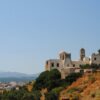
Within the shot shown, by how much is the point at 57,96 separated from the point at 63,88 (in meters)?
A: 3.50

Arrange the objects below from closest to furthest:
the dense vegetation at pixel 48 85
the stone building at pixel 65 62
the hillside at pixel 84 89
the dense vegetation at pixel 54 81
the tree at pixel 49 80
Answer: the hillside at pixel 84 89 < the dense vegetation at pixel 48 85 < the dense vegetation at pixel 54 81 < the tree at pixel 49 80 < the stone building at pixel 65 62

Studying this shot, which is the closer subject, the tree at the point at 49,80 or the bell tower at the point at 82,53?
the tree at the point at 49,80

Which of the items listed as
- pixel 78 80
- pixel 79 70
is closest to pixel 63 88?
pixel 78 80

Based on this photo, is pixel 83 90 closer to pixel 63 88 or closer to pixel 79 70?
pixel 63 88

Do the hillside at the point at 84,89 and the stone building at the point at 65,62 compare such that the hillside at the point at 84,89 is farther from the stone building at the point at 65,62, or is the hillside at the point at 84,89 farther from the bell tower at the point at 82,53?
the bell tower at the point at 82,53

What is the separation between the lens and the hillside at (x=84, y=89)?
4844 cm

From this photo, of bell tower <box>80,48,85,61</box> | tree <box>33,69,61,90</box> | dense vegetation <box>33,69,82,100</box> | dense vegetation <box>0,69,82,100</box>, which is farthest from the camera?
bell tower <box>80,48,85,61</box>

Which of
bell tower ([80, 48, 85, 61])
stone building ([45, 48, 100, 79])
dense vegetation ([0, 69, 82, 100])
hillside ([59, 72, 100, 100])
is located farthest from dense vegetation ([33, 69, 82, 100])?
bell tower ([80, 48, 85, 61])

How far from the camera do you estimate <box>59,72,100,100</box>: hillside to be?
1907 inches

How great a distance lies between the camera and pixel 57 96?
55.2 metres

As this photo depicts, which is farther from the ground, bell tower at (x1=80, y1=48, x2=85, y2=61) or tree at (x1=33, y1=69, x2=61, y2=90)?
bell tower at (x1=80, y1=48, x2=85, y2=61)

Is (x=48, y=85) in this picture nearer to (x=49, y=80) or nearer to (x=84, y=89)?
(x=49, y=80)

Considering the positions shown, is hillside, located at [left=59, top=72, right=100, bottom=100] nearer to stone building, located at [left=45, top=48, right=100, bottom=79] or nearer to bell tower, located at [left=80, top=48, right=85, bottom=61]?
stone building, located at [left=45, top=48, right=100, bottom=79]

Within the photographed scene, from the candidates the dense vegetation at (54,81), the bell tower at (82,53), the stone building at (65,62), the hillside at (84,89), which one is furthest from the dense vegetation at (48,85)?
the bell tower at (82,53)
